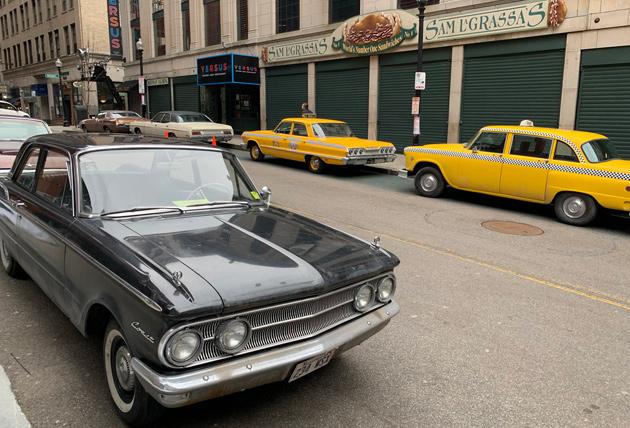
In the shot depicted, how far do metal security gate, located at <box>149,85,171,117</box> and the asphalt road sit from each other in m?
30.9

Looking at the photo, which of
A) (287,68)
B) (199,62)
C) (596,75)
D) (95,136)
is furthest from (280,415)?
(199,62)

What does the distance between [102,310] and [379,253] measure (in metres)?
1.87

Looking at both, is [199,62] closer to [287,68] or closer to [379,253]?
[287,68]

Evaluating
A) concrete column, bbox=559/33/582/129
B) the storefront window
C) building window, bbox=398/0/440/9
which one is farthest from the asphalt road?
the storefront window

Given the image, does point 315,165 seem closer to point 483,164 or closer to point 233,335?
point 483,164

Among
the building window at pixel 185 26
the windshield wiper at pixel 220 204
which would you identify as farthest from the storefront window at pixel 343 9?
the windshield wiper at pixel 220 204

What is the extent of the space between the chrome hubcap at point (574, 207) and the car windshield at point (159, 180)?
7222 mm

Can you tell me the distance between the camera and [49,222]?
385cm

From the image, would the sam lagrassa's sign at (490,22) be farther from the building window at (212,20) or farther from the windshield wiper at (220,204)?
the building window at (212,20)

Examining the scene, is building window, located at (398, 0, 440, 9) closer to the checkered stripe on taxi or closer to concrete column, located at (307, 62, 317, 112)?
concrete column, located at (307, 62, 317, 112)

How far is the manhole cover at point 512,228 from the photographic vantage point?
8.52 metres

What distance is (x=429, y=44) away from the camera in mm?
18766

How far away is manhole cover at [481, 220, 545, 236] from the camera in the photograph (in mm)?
8517

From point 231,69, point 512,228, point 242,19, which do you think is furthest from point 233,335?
point 242,19
